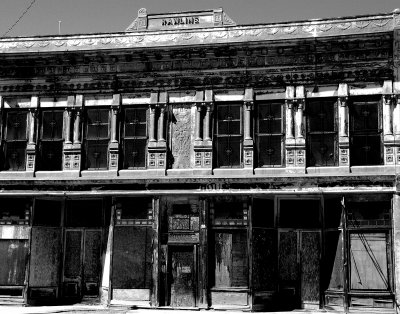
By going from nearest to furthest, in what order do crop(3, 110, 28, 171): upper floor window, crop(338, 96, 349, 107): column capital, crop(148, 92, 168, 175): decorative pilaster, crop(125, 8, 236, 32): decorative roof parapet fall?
crop(338, 96, 349, 107): column capital → crop(148, 92, 168, 175): decorative pilaster → crop(3, 110, 28, 171): upper floor window → crop(125, 8, 236, 32): decorative roof parapet

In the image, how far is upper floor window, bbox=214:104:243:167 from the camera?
19.0 meters

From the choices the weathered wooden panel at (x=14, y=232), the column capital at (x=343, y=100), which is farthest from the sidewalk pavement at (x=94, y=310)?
the column capital at (x=343, y=100)

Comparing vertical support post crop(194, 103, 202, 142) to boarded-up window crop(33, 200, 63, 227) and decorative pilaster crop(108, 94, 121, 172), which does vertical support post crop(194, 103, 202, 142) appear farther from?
boarded-up window crop(33, 200, 63, 227)

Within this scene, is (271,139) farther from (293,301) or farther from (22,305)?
(22,305)

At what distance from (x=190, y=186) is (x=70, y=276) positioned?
16.2 feet

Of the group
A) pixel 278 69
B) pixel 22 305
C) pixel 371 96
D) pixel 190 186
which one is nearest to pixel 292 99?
pixel 278 69

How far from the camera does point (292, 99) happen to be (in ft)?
61.5

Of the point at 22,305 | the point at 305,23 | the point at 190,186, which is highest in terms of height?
the point at 305,23

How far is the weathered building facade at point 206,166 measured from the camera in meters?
18.1

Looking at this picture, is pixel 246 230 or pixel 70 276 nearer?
pixel 246 230

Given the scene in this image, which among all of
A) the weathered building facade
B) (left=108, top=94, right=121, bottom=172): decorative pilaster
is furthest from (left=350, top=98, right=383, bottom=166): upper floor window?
(left=108, top=94, right=121, bottom=172): decorative pilaster

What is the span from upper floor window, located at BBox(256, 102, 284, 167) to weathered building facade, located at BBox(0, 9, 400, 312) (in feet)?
0.19

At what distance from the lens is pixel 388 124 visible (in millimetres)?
18047

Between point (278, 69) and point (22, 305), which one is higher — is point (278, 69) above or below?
above
